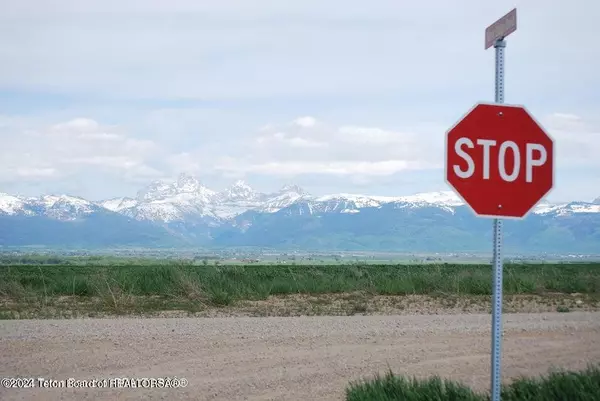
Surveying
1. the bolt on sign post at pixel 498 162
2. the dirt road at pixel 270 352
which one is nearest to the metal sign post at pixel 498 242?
the bolt on sign post at pixel 498 162

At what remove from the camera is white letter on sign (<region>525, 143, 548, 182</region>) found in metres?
6.37

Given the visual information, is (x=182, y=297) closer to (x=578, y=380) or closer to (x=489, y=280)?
(x=489, y=280)

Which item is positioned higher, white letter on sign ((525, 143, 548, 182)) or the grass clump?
white letter on sign ((525, 143, 548, 182))

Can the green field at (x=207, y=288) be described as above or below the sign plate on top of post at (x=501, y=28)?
below

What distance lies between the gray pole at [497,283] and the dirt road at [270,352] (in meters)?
4.75

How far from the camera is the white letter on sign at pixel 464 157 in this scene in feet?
20.6

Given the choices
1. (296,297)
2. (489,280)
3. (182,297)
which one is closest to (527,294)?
(489,280)

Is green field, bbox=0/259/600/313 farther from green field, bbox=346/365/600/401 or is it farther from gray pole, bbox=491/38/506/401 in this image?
gray pole, bbox=491/38/506/401

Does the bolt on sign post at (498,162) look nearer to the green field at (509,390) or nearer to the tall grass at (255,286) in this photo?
the green field at (509,390)

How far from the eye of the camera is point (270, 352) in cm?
1415

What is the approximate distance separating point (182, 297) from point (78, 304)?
10.5 feet

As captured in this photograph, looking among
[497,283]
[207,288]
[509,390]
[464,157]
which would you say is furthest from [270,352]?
[207,288]

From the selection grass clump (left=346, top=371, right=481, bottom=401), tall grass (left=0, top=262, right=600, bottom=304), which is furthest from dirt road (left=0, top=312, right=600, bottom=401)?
tall grass (left=0, top=262, right=600, bottom=304)

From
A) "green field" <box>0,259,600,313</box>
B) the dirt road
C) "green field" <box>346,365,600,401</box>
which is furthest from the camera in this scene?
"green field" <box>0,259,600,313</box>
